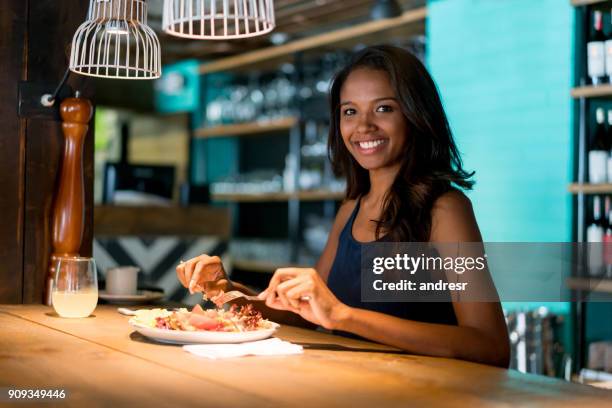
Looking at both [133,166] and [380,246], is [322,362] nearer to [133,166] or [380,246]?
[380,246]

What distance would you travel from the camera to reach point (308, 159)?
19.2 ft

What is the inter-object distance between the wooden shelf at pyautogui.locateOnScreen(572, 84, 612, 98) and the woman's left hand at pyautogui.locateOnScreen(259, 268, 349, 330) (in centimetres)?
251

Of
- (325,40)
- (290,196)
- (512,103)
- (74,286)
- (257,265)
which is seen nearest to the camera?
(74,286)

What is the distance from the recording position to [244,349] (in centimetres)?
154

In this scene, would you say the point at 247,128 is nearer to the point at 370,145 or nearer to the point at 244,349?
the point at 370,145

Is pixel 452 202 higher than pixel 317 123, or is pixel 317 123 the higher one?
pixel 317 123

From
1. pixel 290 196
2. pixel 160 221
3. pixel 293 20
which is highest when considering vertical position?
pixel 293 20

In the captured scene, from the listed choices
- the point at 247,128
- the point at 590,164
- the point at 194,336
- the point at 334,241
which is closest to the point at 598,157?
the point at 590,164

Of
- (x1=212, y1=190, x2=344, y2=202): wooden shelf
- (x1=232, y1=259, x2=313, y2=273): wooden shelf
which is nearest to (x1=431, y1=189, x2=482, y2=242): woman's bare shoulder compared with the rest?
(x1=212, y1=190, x2=344, y2=202): wooden shelf

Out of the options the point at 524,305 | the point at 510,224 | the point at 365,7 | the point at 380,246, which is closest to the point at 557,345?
the point at 524,305

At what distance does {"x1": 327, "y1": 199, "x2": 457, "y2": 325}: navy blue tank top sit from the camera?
2.03 meters

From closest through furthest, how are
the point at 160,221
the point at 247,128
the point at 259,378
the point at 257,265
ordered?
the point at 259,378
the point at 160,221
the point at 257,265
the point at 247,128

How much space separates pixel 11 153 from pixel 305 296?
1.15 metres

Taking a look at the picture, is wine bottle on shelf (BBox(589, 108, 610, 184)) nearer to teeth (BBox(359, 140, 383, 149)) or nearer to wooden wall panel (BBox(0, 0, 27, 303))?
teeth (BBox(359, 140, 383, 149))
